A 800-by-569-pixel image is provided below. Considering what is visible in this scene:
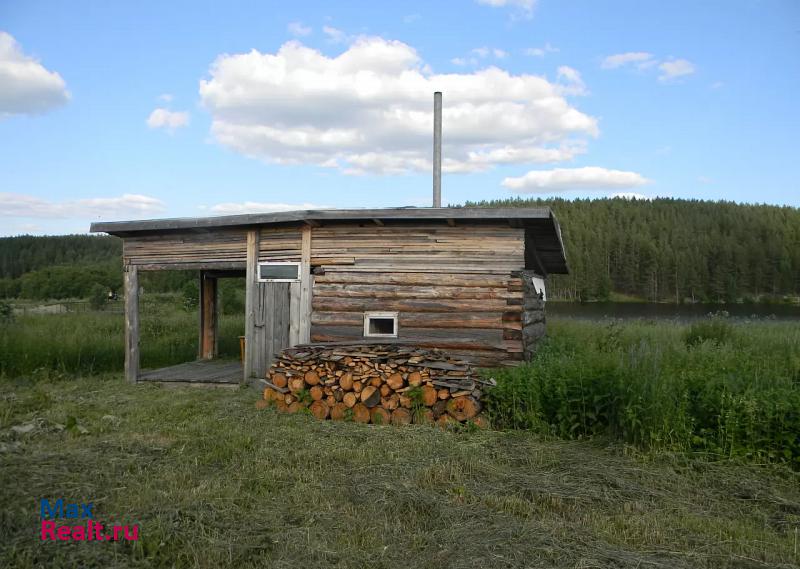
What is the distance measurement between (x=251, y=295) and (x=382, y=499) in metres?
6.66

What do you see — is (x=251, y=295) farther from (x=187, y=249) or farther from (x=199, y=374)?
(x=199, y=374)

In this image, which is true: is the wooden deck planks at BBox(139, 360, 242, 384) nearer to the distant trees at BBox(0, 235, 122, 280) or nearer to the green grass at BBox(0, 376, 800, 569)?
the green grass at BBox(0, 376, 800, 569)

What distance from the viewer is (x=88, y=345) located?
14414mm

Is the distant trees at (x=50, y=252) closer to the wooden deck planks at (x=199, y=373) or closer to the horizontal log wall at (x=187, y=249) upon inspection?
the wooden deck planks at (x=199, y=373)

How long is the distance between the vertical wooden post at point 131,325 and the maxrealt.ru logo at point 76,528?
7.59m

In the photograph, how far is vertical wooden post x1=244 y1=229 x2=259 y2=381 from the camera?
11.0 m

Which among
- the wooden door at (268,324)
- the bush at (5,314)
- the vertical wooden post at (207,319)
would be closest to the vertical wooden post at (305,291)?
the wooden door at (268,324)

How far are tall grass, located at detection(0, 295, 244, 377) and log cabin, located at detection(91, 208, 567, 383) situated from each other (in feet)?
8.14

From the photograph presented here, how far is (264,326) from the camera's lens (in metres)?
10.9

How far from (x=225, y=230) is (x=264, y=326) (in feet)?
7.13

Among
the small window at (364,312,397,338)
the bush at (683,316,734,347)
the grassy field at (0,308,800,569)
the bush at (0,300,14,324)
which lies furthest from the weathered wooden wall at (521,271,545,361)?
the bush at (0,300,14,324)

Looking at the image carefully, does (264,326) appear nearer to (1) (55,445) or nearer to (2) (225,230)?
(2) (225,230)

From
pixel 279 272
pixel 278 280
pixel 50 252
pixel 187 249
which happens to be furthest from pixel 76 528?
pixel 50 252

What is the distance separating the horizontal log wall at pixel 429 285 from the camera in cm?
950
